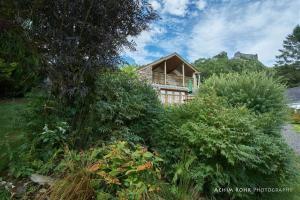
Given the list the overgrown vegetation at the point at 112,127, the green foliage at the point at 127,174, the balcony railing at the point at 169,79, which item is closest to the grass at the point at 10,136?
the overgrown vegetation at the point at 112,127

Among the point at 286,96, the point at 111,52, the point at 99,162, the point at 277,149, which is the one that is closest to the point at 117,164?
the point at 99,162

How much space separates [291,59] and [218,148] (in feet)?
143

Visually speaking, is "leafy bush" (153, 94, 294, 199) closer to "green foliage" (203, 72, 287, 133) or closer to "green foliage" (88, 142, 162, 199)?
"green foliage" (88, 142, 162, 199)

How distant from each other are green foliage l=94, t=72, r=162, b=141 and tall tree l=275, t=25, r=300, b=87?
128 ft

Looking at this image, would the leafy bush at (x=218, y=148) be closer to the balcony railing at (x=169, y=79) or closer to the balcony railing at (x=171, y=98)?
the balcony railing at (x=171, y=98)

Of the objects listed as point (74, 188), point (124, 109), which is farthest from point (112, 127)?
point (74, 188)

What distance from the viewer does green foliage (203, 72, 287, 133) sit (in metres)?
5.53

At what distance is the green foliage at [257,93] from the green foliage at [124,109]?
1691 mm

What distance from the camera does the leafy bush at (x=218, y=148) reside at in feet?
12.6

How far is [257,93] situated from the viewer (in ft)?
18.6

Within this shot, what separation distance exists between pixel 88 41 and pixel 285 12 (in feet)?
23.0

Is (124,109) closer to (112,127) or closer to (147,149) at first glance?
(112,127)

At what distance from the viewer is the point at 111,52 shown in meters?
3.85

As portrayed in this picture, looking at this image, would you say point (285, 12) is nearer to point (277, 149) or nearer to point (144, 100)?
point (277, 149)
